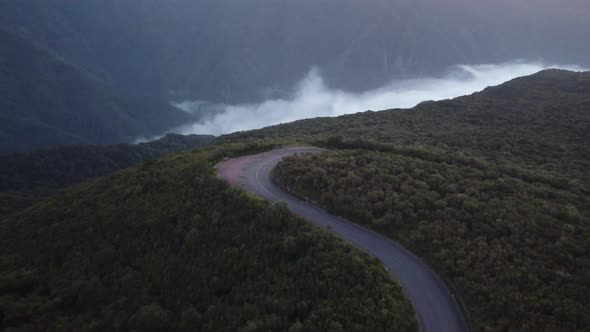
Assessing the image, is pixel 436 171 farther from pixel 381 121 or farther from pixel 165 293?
pixel 381 121

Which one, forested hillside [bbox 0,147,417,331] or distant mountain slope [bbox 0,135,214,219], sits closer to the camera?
forested hillside [bbox 0,147,417,331]

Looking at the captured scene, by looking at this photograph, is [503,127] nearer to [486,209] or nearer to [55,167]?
[486,209]

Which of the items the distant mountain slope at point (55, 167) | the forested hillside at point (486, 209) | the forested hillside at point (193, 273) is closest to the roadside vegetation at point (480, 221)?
the forested hillside at point (486, 209)

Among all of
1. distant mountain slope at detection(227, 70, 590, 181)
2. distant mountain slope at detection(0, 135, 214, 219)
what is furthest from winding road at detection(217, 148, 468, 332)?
distant mountain slope at detection(0, 135, 214, 219)

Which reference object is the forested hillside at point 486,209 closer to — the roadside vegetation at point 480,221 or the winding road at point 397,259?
the roadside vegetation at point 480,221

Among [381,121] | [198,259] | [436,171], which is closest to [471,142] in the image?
[381,121]

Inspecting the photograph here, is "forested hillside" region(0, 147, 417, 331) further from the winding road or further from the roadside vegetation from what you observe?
the roadside vegetation

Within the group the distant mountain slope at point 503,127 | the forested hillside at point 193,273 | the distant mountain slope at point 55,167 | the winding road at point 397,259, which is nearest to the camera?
the forested hillside at point 193,273
